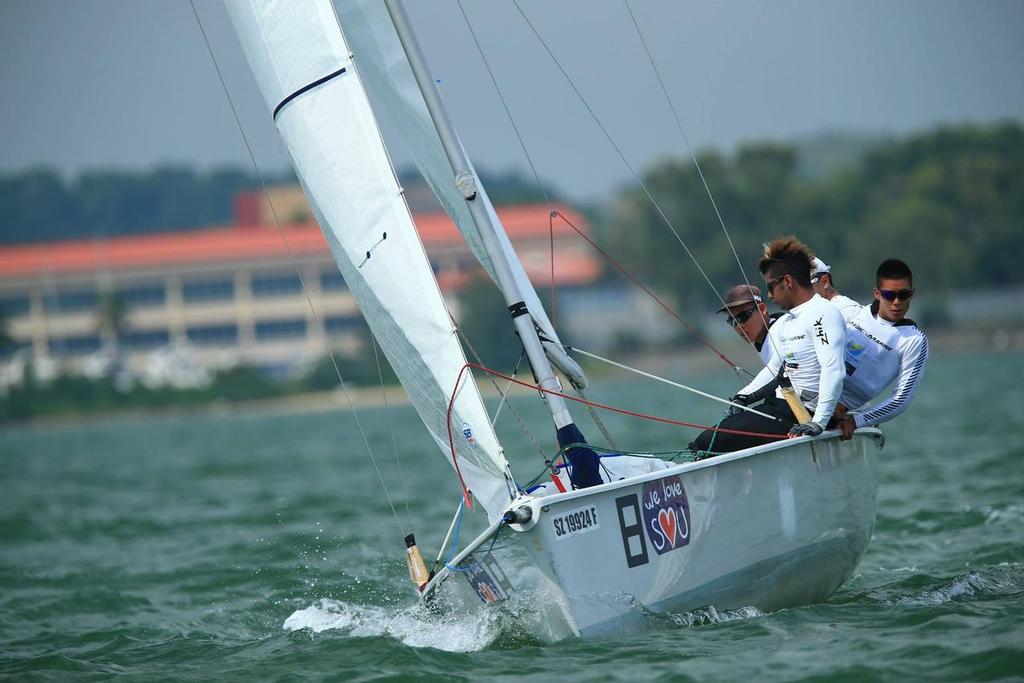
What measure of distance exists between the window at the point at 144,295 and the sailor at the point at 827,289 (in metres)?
69.2

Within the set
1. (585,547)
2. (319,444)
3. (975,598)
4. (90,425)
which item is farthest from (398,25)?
(90,425)

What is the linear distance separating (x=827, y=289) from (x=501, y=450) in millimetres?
2089

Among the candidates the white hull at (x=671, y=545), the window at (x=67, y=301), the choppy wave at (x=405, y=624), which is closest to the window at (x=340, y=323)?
the window at (x=67, y=301)

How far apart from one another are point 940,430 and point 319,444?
13367 millimetres

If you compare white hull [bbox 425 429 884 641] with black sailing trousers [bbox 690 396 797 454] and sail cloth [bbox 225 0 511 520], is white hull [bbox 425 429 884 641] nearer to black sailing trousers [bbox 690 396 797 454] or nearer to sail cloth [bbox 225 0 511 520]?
black sailing trousers [bbox 690 396 797 454]

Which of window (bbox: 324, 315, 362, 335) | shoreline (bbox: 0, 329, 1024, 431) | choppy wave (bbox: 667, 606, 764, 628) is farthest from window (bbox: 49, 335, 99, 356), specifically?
choppy wave (bbox: 667, 606, 764, 628)

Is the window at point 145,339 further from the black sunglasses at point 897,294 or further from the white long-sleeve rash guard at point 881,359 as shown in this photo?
the black sunglasses at point 897,294

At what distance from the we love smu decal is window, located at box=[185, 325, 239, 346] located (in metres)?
66.6

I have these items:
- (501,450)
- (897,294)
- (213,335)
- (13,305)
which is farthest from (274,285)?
(501,450)

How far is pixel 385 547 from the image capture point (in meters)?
9.79

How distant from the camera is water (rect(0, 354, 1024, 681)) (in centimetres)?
532

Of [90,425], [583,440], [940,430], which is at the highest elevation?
[90,425]

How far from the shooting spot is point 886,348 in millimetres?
6352

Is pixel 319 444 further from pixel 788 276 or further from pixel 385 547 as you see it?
pixel 788 276
